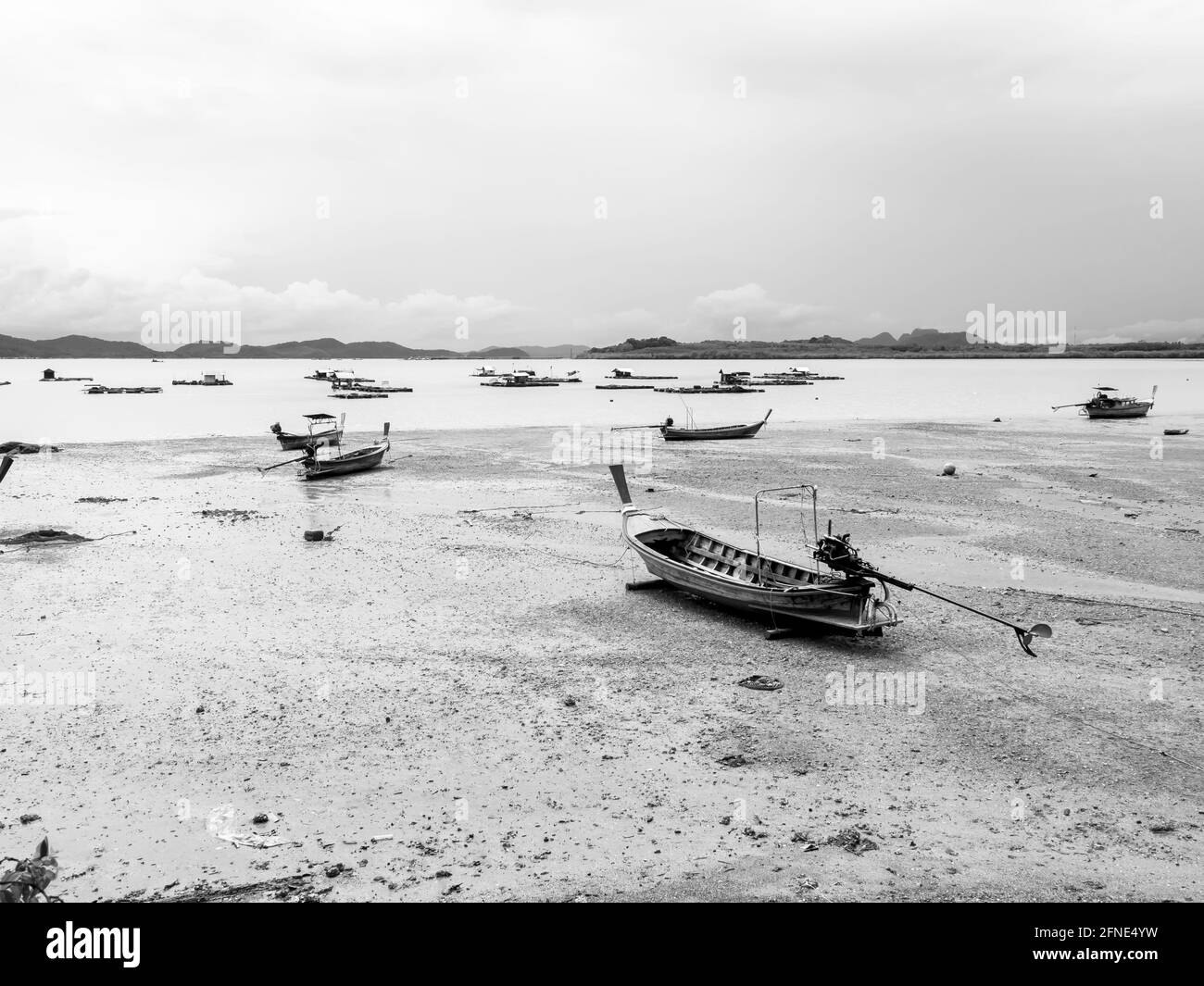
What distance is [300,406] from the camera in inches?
3140

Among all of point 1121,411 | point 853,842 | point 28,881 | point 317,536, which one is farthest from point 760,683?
point 1121,411

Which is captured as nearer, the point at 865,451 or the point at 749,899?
the point at 749,899

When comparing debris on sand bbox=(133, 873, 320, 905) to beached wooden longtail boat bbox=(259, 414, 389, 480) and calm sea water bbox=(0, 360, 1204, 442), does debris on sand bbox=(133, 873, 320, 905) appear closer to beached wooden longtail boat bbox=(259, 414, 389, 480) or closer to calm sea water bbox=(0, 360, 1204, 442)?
beached wooden longtail boat bbox=(259, 414, 389, 480)

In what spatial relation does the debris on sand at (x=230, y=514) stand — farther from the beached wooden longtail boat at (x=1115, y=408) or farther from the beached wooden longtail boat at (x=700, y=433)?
the beached wooden longtail boat at (x=1115, y=408)

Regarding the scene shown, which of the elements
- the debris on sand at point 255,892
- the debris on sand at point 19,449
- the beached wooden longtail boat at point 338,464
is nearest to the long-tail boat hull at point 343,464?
the beached wooden longtail boat at point 338,464

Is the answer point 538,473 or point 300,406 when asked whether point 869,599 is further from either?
point 300,406

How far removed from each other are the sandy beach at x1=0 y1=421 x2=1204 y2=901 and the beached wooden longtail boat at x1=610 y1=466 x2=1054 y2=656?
1.67 feet

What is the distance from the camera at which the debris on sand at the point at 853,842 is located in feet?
26.4

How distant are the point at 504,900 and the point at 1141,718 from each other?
837 cm

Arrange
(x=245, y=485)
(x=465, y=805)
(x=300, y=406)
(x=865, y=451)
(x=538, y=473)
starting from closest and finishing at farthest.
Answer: (x=465, y=805), (x=245, y=485), (x=538, y=473), (x=865, y=451), (x=300, y=406)

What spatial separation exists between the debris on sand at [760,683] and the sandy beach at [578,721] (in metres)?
0.17

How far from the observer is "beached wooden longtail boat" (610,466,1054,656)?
1364 centimetres

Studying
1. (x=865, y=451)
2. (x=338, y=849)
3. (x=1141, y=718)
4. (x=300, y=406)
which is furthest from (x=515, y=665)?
(x=300, y=406)

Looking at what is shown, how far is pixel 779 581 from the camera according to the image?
15.4 metres
